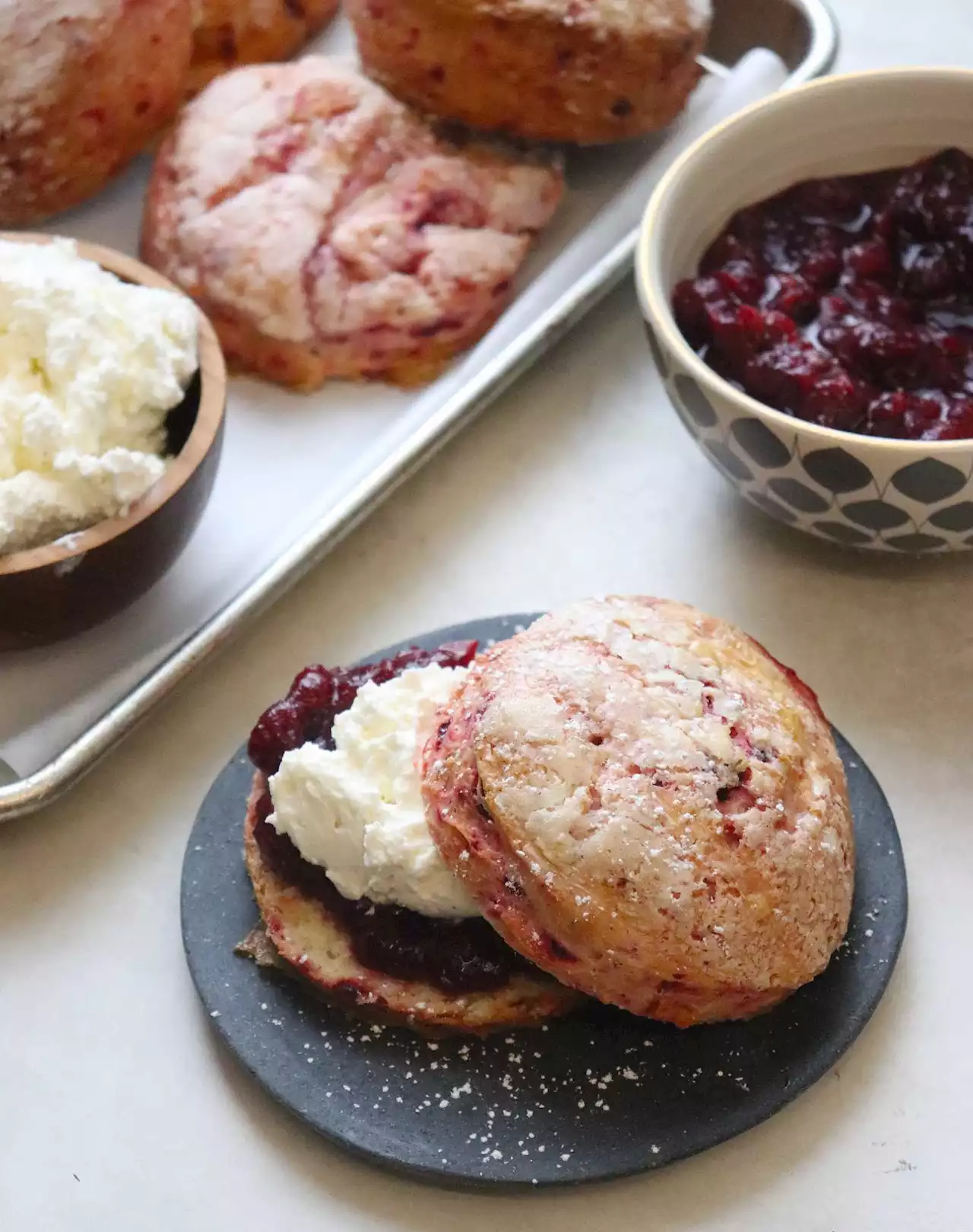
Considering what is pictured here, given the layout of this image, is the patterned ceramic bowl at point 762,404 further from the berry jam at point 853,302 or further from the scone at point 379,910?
the scone at point 379,910

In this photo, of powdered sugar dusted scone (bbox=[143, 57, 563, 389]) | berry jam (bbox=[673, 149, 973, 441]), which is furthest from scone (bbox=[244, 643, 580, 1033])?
powdered sugar dusted scone (bbox=[143, 57, 563, 389])

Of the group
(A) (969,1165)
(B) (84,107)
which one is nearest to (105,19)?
(B) (84,107)

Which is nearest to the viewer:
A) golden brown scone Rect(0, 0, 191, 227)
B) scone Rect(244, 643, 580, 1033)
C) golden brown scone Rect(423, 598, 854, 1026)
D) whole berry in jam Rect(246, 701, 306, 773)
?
golden brown scone Rect(423, 598, 854, 1026)

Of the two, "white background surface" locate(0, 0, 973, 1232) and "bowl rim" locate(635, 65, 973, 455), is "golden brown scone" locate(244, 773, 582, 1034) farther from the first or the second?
"bowl rim" locate(635, 65, 973, 455)

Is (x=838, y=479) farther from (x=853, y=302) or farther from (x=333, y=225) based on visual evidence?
(x=333, y=225)

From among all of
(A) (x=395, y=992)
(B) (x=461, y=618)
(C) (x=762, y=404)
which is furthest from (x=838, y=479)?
(A) (x=395, y=992)

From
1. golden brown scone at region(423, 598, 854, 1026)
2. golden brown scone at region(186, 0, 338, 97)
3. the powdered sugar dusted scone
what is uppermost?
golden brown scone at region(186, 0, 338, 97)
